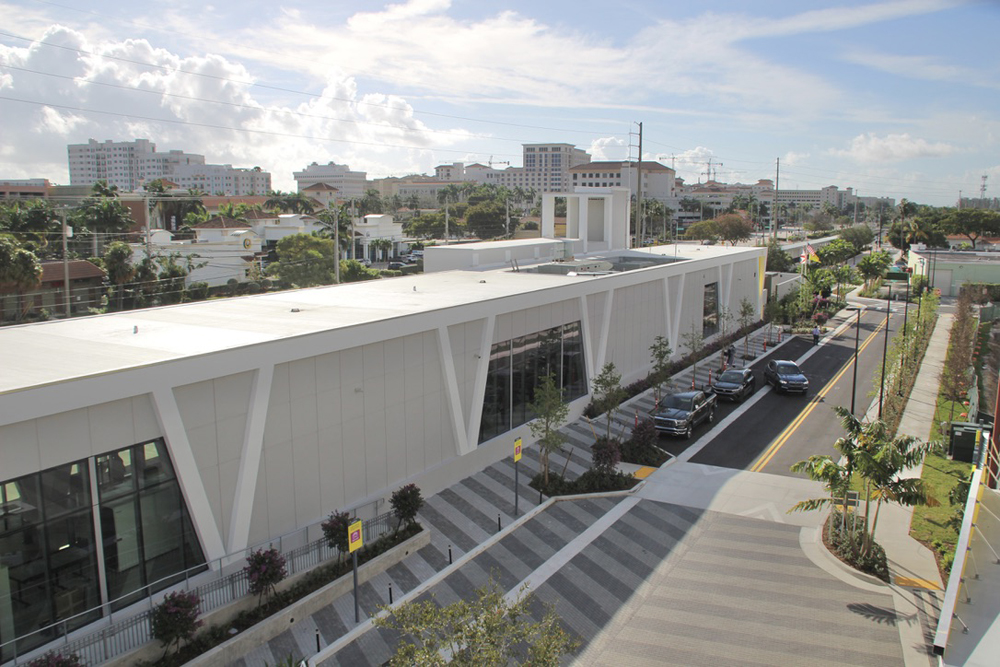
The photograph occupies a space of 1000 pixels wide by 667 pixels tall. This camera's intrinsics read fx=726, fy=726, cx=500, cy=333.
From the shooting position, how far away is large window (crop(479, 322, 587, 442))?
23844 millimetres

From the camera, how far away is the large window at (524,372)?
23.8 metres

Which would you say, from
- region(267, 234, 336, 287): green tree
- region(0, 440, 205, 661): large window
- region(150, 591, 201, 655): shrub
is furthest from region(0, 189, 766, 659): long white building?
region(267, 234, 336, 287): green tree

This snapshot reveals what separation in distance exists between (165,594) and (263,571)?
5.92ft

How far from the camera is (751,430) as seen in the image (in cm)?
2870

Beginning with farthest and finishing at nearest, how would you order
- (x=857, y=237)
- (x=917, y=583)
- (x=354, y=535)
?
1. (x=857, y=237)
2. (x=917, y=583)
3. (x=354, y=535)

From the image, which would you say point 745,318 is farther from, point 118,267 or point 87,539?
point 118,267

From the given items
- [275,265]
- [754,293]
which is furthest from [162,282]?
[754,293]

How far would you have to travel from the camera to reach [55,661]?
37.6ft

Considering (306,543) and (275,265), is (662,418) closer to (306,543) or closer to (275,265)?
(306,543)

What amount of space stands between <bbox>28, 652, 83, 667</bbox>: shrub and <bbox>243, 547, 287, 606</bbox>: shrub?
3.40 metres

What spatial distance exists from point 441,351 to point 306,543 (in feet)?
21.6

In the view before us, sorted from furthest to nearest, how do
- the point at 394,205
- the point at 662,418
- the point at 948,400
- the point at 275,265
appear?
the point at 394,205 < the point at 275,265 < the point at 948,400 < the point at 662,418

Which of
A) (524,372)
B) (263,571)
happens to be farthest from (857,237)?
(263,571)

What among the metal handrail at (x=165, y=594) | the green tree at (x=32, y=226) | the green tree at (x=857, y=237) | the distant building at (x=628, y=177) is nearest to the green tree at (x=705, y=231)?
the green tree at (x=857, y=237)
